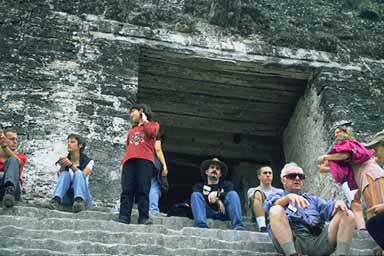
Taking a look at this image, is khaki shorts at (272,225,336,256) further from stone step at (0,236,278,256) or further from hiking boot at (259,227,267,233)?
hiking boot at (259,227,267,233)

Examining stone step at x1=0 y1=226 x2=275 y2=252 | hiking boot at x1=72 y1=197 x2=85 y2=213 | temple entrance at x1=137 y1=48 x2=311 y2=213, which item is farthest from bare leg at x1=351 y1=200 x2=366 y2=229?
temple entrance at x1=137 y1=48 x2=311 y2=213

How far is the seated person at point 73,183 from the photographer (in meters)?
6.57

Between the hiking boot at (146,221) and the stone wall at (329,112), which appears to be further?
the stone wall at (329,112)

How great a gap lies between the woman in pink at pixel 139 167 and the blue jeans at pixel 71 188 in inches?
19.4

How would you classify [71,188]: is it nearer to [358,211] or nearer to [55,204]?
[55,204]

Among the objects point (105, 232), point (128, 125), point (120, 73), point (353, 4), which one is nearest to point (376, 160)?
point (105, 232)

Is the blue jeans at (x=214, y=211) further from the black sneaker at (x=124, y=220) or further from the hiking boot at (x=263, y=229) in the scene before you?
the black sneaker at (x=124, y=220)

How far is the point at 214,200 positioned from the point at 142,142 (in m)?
0.99

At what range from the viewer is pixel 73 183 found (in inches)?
265

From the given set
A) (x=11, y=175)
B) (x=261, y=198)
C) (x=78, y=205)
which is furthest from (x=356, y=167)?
(x=11, y=175)

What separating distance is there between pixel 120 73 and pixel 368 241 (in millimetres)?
4503

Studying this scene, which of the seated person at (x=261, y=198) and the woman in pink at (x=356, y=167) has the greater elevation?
the seated person at (x=261, y=198)

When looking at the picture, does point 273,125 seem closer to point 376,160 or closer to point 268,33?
point 268,33

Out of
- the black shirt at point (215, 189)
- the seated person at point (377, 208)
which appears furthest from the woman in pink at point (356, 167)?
the black shirt at point (215, 189)
